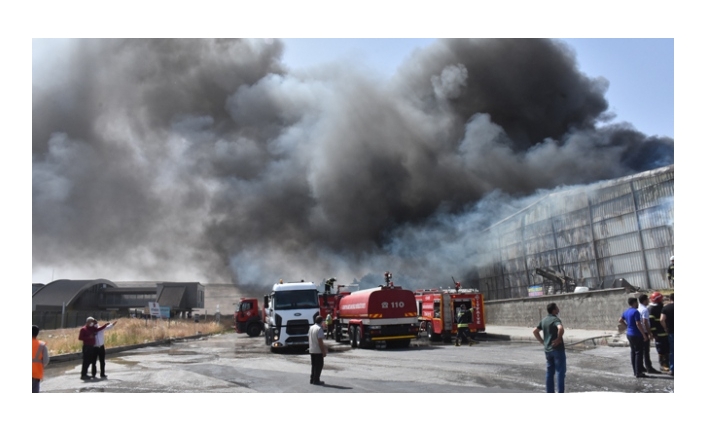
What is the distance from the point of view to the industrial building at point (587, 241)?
2138 centimetres

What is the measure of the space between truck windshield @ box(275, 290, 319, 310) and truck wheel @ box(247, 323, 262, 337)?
48.2 ft

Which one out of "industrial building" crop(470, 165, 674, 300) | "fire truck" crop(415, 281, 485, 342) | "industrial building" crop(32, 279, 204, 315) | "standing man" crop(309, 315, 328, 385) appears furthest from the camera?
"industrial building" crop(32, 279, 204, 315)

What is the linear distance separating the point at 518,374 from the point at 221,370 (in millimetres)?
7021

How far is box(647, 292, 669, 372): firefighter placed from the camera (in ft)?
33.2

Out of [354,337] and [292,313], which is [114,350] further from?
[354,337]

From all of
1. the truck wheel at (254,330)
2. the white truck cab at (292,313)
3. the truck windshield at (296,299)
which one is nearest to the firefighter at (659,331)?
the white truck cab at (292,313)

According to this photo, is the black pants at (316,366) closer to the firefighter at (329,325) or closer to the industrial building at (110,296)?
the firefighter at (329,325)

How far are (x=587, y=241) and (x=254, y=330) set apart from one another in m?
19.6

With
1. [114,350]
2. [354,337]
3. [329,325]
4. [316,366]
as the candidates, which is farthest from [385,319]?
[114,350]

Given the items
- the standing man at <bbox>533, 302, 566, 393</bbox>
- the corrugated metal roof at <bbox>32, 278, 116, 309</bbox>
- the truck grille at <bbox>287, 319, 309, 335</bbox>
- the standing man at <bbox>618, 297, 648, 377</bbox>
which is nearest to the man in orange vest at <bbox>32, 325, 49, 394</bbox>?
the standing man at <bbox>533, 302, 566, 393</bbox>

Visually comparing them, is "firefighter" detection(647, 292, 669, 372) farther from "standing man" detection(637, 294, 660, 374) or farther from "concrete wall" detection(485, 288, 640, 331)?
"concrete wall" detection(485, 288, 640, 331)

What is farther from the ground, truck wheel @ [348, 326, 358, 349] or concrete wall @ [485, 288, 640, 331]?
concrete wall @ [485, 288, 640, 331]

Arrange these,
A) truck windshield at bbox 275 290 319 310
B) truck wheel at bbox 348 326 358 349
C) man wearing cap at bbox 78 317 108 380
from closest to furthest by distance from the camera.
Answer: man wearing cap at bbox 78 317 108 380 → truck windshield at bbox 275 290 319 310 → truck wheel at bbox 348 326 358 349

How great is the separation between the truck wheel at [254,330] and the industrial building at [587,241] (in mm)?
13692
